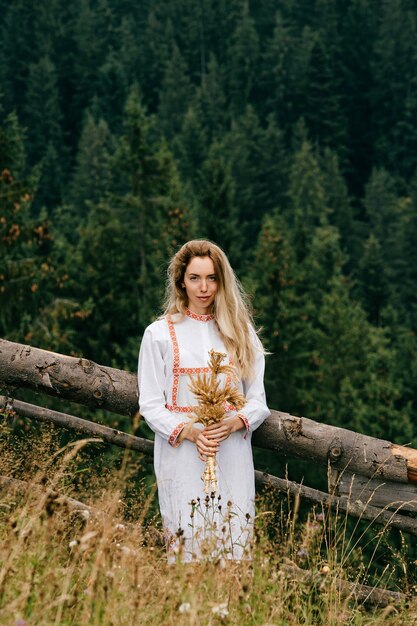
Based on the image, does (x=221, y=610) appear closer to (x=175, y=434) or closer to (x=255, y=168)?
(x=175, y=434)

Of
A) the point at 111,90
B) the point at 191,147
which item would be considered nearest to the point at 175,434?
the point at 191,147

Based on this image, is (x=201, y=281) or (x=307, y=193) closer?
(x=201, y=281)

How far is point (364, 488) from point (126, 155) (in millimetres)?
36582

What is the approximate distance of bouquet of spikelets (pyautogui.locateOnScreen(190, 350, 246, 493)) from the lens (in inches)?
160

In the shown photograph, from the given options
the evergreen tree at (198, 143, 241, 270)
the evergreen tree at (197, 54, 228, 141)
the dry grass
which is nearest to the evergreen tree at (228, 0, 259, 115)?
the evergreen tree at (197, 54, 228, 141)

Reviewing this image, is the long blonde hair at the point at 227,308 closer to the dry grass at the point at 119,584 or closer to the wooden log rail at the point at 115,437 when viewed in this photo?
the wooden log rail at the point at 115,437

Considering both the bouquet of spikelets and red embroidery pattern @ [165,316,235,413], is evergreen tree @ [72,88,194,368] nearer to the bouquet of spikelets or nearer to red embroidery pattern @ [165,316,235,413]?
red embroidery pattern @ [165,316,235,413]

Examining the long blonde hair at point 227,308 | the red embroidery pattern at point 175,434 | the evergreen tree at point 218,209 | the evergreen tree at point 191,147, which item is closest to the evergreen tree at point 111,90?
the evergreen tree at point 191,147

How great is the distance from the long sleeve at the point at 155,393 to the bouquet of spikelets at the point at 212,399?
138 mm

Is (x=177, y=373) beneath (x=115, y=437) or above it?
above

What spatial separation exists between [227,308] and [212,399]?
0.66 metres

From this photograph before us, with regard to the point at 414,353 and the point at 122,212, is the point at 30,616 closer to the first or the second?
the point at 122,212

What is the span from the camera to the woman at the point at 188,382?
168 inches

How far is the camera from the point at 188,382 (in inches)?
174
